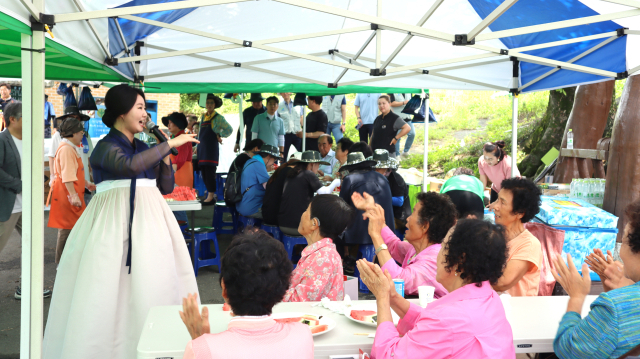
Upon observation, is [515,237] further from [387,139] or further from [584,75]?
[387,139]

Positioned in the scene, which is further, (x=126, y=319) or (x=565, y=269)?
(x=126, y=319)

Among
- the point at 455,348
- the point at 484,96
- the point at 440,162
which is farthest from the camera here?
the point at 484,96

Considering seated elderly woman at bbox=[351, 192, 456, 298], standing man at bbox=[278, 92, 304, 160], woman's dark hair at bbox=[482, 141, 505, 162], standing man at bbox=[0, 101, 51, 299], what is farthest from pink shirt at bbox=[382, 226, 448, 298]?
standing man at bbox=[278, 92, 304, 160]

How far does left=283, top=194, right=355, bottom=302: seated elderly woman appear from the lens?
2.57 metres

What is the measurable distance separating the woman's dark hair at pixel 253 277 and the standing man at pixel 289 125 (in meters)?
8.38

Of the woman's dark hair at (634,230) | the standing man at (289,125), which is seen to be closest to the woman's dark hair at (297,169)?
the woman's dark hair at (634,230)

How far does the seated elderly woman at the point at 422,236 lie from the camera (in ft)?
Answer: 8.66

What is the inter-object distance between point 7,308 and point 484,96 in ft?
57.2

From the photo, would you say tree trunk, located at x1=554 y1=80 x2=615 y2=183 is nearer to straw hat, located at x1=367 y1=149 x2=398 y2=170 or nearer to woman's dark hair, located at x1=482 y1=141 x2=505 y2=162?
woman's dark hair, located at x1=482 y1=141 x2=505 y2=162

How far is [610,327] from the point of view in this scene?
1611mm

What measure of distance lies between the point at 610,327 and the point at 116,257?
2.14 meters

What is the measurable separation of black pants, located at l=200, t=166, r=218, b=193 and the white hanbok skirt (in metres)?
6.03

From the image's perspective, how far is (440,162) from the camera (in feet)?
52.4

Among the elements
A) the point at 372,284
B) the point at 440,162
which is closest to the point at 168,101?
the point at 440,162
